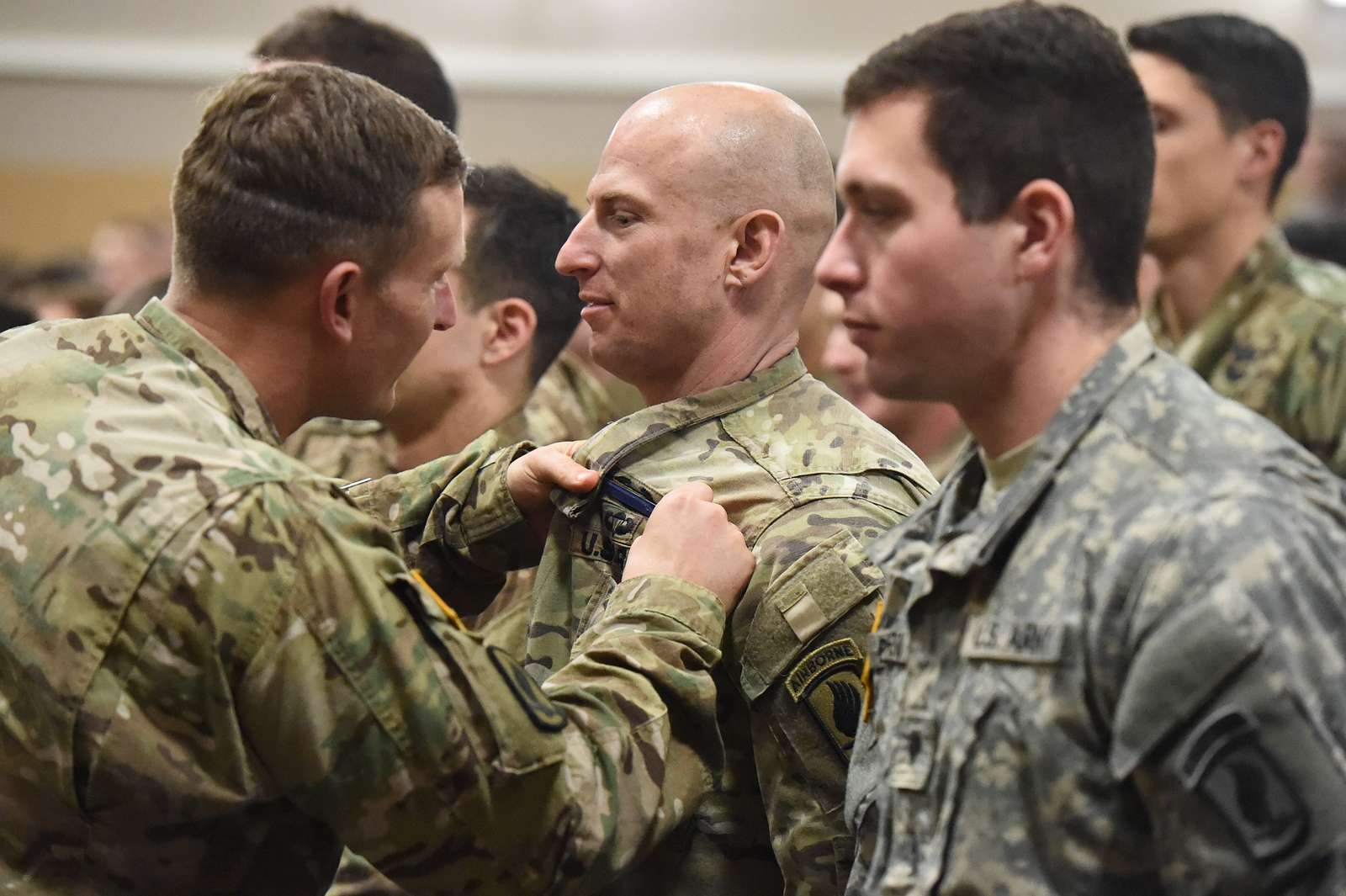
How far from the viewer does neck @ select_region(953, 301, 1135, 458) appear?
1.67 m

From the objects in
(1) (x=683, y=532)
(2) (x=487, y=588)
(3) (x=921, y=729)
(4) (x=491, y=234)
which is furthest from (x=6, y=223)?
(3) (x=921, y=729)

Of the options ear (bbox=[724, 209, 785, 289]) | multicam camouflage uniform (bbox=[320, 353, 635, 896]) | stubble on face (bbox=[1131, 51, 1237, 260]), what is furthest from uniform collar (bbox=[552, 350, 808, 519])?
stubble on face (bbox=[1131, 51, 1237, 260])

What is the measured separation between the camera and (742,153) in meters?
2.41

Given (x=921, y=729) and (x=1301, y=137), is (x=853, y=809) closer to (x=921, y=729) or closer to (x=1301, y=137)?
(x=921, y=729)

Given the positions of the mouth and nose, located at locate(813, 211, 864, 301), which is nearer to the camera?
nose, located at locate(813, 211, 864, 301)

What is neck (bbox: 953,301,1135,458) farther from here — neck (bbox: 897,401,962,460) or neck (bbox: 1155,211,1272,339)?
neck (bbox: 897,401,962,460)

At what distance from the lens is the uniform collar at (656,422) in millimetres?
2355

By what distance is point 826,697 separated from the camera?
2109 millimetres

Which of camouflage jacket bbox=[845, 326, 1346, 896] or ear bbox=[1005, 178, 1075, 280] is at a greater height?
ear bbox=[1005, 178, 1075, 280]

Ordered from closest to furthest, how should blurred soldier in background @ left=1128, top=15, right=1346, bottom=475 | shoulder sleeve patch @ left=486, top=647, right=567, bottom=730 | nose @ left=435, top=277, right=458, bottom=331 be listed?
shoulder sleeve patch @ left=486, top=647, right=567, bottom=730 < nose @ left=435, top=277, right=458, bottom=331 < blurred soldier in background @ left=1128, top=15, right=1346, bottom=475

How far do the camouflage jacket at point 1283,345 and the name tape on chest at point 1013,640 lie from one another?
218cm

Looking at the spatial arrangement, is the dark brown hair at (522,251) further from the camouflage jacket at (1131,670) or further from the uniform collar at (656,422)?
the camouflage jacket at (1131,670)

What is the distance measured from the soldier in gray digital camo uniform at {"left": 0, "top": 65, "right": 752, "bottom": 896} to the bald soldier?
12 centimetres

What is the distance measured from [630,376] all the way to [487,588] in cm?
44
